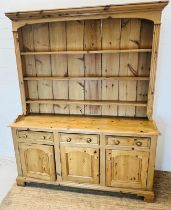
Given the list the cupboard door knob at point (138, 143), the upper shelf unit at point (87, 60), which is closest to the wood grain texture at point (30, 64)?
the upper shelf unit at point (87, 60)

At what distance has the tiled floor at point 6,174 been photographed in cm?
237

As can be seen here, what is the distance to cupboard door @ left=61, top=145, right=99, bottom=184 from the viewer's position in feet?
7.00

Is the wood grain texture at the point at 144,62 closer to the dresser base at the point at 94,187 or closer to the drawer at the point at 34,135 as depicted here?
the dresser base at the point at 94,187

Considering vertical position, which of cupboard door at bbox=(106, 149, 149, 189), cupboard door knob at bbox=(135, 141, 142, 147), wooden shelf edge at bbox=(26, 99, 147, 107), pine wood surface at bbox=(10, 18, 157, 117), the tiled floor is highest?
pine wood surface at bbox=(10, 18, 157, 117)

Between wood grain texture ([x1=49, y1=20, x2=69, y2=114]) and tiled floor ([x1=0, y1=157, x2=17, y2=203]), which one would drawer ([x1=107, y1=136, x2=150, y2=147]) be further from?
tiled floor ([x1=0, y1=157, x2=17, y2=203])

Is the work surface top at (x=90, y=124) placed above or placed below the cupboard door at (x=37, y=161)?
above

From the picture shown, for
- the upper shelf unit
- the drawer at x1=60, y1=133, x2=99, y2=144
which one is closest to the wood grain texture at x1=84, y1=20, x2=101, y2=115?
the upper shelf unit

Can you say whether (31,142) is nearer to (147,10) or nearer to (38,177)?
(38,177)

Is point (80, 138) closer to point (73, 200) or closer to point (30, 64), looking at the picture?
point (73, 200)

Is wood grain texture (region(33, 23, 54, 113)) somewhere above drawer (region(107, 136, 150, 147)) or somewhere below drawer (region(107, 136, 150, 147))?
above

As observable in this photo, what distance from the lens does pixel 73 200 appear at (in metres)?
2.18

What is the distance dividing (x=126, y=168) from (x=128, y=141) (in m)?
0.31

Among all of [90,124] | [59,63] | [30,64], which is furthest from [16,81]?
[90,124]

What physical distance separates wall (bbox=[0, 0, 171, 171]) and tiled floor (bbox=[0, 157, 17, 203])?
22 centimetres
